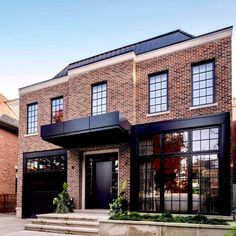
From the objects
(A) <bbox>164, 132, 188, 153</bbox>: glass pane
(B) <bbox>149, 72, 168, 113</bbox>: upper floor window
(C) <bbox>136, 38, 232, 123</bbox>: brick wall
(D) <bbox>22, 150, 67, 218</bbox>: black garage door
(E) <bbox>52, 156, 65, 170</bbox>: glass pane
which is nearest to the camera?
(C) <bbox>136, 38, 232, 123</bbox>: brick wall

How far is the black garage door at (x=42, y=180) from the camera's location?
59.0 feet

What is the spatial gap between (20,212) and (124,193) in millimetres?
7445

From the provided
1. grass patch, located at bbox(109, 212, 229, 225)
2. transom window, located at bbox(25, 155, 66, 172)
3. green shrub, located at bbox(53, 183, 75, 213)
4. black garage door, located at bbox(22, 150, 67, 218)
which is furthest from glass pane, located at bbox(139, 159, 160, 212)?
transom window, located at bbox(25, 155, 66, 172)

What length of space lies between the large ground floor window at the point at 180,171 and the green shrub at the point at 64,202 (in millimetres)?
3753

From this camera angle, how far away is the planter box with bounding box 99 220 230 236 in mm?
9902

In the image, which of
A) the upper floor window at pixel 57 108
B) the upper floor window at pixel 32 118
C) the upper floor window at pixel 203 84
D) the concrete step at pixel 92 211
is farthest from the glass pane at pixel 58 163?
the upper floor window at pixel 203 84

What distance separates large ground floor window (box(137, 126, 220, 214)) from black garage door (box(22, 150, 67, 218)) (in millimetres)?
5181

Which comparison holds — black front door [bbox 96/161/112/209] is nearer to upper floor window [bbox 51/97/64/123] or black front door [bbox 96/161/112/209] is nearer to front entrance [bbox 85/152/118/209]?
front entrance [bbox 85/152/118/209]

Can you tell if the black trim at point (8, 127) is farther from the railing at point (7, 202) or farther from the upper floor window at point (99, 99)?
the upper floor window at point (99, 99)

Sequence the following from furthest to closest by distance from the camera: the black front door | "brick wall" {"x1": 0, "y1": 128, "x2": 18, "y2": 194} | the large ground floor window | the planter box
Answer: "brick wall" {"x1": 0, "y1": 128, "x2": 18, "y2": 194} → the black front door → the large ground floor window → the planter box

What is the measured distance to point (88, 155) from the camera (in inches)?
667

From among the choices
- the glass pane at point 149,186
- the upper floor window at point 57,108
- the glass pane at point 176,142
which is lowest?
the glass pane at point 149,186

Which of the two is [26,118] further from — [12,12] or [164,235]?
[164,235]

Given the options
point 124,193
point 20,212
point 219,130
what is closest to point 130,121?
point 124,193
